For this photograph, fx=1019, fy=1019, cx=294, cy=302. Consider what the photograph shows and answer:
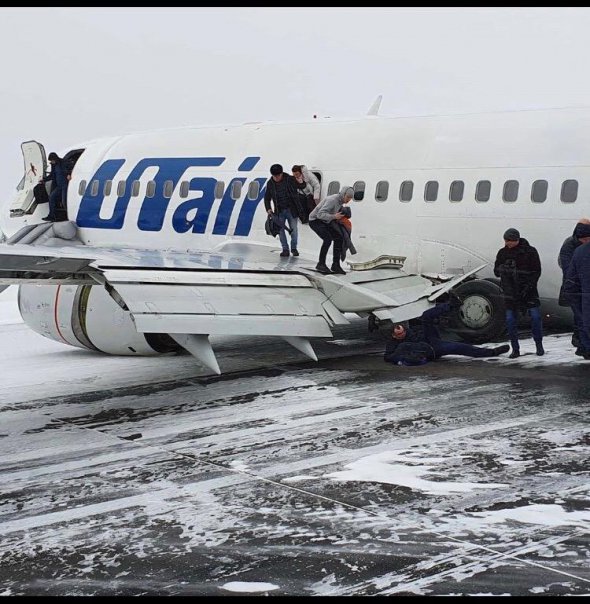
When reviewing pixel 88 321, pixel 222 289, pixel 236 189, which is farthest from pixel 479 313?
pixel 88 321

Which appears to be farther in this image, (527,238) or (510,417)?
(527,238)

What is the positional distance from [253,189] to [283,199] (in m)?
1.27

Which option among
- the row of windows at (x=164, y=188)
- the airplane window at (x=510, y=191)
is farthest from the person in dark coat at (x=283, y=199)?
the airplane window at (x=510, y=191)

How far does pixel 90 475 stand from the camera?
31.4 ft

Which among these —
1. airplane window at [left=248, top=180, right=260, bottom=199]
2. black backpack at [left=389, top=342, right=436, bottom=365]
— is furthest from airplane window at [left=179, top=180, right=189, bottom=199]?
black backpack at [left=389, top=342, right=436, bottom=365]

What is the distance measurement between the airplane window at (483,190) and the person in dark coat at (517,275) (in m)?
1.14

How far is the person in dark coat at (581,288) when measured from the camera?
1371cm

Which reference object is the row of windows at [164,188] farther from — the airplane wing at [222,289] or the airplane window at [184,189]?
the airplane wing at [222,289]

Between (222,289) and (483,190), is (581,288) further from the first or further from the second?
(222,289)

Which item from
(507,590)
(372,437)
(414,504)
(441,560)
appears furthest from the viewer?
(372,437)

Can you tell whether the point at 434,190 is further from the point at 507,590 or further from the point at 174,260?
the point at 507,590

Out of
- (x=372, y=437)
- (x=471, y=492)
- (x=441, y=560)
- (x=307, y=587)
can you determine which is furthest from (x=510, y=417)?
(x=307, y=587)

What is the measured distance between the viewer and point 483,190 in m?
16.0

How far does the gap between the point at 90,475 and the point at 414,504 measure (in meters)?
3.13
